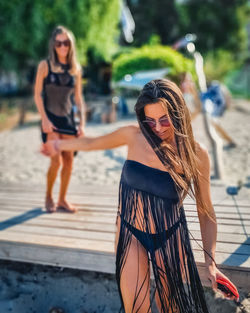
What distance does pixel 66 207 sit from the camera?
3254 millimetres

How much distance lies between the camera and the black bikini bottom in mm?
1758

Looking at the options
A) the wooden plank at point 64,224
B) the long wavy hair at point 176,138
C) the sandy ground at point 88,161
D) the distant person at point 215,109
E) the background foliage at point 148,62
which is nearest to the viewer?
the long wavy hair at point 176,138

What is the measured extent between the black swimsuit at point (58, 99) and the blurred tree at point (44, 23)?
1014cm

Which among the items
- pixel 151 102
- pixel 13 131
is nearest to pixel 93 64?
pixel 13 131

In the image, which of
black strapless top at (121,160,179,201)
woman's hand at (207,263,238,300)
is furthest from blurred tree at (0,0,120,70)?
woman's hand at (207,263,238,300)

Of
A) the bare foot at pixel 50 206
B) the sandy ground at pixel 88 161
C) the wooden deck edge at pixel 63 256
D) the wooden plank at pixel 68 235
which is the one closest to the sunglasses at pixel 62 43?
the bare foot at pixel 50 206

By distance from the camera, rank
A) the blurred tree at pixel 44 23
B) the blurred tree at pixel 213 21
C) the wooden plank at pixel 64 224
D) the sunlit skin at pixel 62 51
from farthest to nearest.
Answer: the blurred tree at pixel 213 21, the blurred tree at pixel 44 23, the sunlit skin at pixel 62 51, the wooden plank at pixel 64 224

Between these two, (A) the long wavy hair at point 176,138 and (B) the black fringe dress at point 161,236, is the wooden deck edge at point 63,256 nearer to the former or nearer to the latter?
(B) the black fringe dress at point 161,236

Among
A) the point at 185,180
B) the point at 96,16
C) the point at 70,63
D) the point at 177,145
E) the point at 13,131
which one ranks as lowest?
the point at 13,131

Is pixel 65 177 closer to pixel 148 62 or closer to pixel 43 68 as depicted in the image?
pixel 43 68

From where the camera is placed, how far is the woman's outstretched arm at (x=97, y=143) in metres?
1.95

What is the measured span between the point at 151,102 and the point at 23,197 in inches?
104

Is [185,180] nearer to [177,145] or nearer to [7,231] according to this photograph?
[177,145]

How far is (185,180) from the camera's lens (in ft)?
5.74
